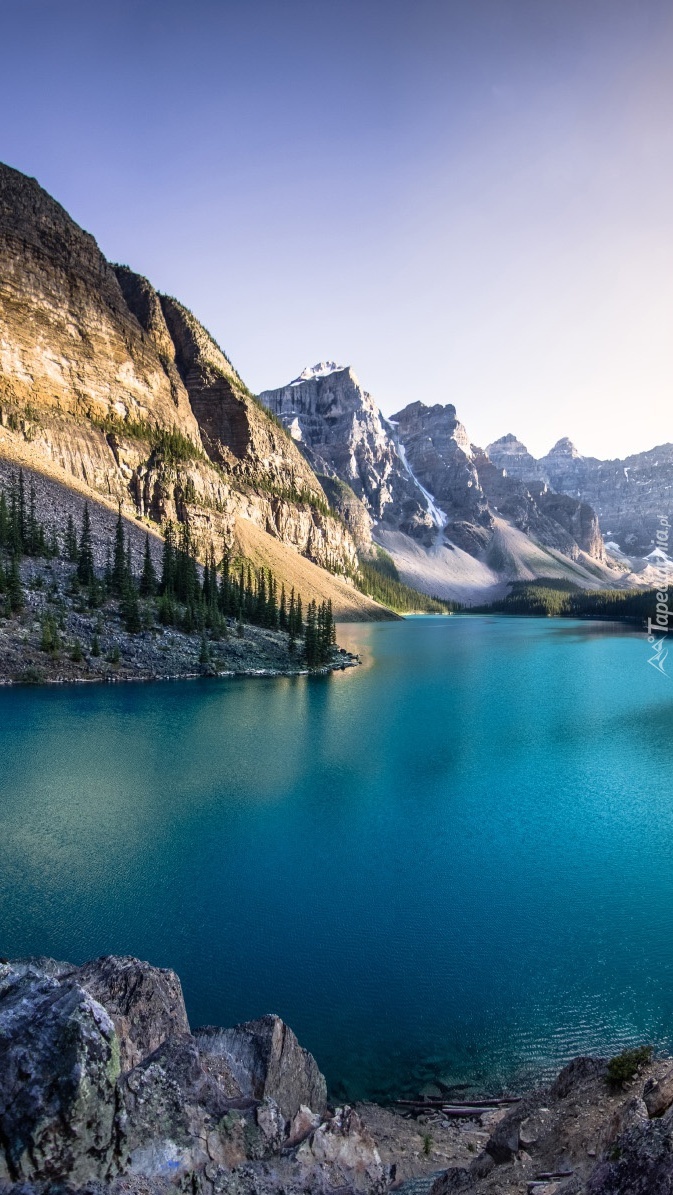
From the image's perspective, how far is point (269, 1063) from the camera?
290 inches

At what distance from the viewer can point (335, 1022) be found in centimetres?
1062

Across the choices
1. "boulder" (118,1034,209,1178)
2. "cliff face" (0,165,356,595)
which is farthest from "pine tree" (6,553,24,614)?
"boulder" (118,1034,209,1178)

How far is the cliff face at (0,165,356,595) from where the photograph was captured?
89.7 meters

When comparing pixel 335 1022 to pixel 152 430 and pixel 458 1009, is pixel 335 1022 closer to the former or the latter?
pixel 458 1009

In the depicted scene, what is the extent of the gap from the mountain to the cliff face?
9.3 inches

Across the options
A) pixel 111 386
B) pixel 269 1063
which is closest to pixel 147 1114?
pixel 269 1063

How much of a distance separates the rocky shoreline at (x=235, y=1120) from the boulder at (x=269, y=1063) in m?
0.02

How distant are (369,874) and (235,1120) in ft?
38.0

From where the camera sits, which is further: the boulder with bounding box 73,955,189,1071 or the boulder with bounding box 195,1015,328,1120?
the boulder with bounding box 73,955,189,1071

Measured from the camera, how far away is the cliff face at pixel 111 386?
89.7 m

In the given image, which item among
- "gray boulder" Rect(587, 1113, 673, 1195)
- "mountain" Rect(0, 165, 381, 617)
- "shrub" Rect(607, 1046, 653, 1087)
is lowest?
"shrub" Rect(607, 1046, 653, 1087)

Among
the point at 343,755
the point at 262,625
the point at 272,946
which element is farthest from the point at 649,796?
the point at 262,625

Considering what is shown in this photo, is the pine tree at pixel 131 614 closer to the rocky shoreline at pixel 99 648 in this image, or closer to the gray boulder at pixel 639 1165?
the rocky shoreline at pixel 99 648

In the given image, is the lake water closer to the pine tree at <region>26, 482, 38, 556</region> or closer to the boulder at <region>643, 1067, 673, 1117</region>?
the boulder at <region>643, 1067, 673, 1117</region>
